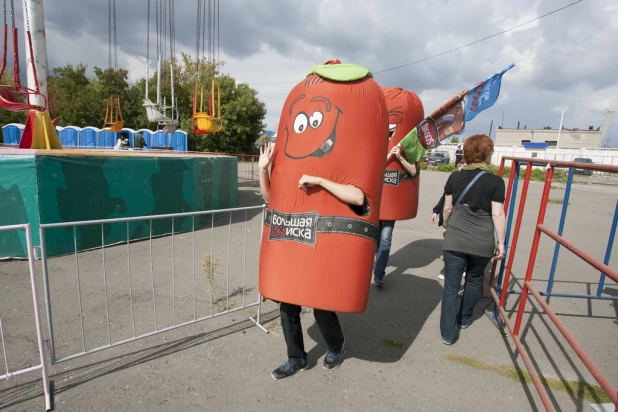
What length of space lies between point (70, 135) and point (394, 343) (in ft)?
77.6

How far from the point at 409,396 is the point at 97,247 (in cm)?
500

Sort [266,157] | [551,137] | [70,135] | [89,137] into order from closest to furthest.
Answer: [266,157]
[70,135]
[89,137]
[551,137]

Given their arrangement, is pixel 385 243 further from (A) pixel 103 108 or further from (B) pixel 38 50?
(A) pixel 103 108

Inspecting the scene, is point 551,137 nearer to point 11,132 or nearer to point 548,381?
point 548,381

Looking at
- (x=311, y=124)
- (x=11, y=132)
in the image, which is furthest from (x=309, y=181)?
(x=11, y=132)

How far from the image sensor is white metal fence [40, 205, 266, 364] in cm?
283

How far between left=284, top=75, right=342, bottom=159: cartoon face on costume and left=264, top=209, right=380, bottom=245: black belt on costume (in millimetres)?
384

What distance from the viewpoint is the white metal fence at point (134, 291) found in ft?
9.29

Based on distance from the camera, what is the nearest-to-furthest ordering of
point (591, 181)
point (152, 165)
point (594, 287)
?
1. point (594, 287)
2. point (152, 165)
3. point (591, 181)

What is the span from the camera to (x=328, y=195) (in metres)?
2.12

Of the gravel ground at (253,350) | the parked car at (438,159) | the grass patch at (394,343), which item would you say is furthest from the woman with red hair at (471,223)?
the parked car at (438,159)

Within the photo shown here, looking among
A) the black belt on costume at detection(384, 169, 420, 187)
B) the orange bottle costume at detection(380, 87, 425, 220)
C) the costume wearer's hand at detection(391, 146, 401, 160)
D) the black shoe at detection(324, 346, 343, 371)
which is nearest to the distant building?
the orange bottle costume at detection(380, 87, 425, 220)

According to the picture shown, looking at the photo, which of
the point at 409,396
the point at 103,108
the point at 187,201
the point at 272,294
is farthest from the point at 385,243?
the point at 103,108

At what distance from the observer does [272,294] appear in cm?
219
